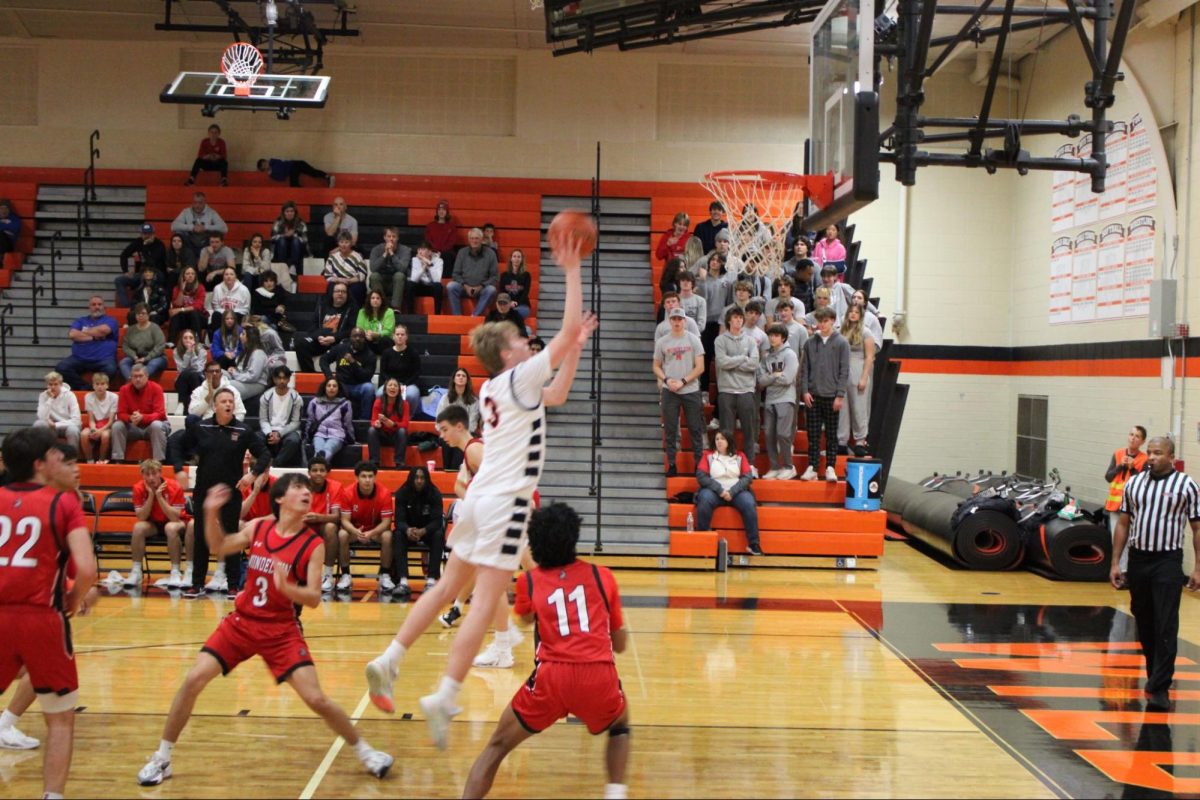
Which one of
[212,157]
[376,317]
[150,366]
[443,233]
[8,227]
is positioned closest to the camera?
[150,366]

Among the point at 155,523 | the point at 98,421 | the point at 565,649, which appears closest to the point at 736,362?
the point at 155,523

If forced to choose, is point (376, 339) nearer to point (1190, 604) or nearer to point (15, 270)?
point (15, 270)

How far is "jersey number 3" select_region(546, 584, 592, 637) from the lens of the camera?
4852mm

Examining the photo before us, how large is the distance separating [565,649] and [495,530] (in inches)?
26.7

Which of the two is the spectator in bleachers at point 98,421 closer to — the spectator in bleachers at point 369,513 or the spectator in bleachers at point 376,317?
the spectator in bleachers at point 376,317

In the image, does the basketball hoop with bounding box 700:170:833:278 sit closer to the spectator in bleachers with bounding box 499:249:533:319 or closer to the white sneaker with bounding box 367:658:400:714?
the spectator in bleachers with bounding box 499:249:533:319

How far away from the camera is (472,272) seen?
1567 cm

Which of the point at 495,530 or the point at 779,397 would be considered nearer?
the point at 495,530

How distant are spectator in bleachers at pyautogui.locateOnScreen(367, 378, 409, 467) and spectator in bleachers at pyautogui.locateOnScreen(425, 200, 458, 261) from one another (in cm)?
402

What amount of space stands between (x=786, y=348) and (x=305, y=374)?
5.91 meters

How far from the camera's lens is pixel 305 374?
14.2 meters

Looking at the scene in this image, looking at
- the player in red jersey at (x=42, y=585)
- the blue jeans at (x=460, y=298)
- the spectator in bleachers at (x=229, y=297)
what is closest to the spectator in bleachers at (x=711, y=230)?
the blue jeans at (x=460, y=298)

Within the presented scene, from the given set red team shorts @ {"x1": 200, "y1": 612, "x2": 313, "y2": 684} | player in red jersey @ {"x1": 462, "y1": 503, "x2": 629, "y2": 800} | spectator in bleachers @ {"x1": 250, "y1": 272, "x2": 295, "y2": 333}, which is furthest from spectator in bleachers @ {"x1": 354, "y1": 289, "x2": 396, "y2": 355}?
player in red jersey @ {"x1": 462, "y1": 503, "x2": 629, "y2": 800}

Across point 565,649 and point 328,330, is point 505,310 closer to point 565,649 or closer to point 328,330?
point 328,330
